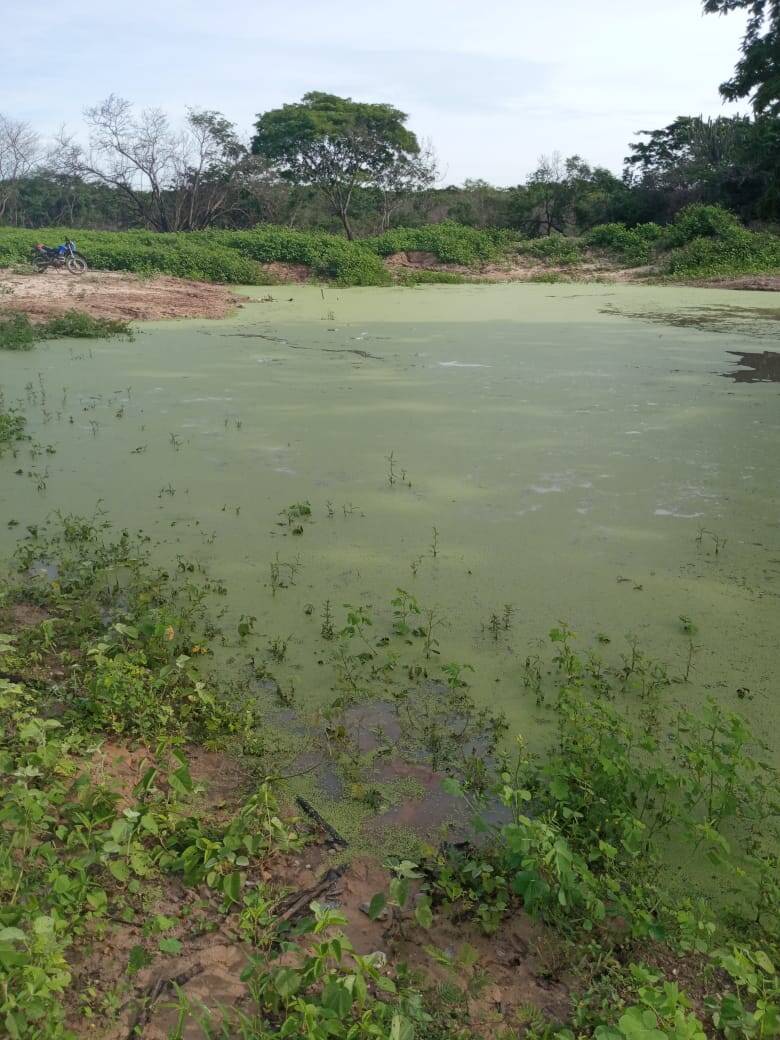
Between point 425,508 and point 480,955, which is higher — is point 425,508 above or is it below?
above

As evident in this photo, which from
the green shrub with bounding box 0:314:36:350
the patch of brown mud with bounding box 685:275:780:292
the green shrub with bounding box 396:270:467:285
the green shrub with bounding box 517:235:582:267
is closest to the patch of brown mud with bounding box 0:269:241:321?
the green shrub with bounding box 0:314:36:350

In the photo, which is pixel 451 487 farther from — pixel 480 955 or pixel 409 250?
pixel 409 250

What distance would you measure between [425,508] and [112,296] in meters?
7.61

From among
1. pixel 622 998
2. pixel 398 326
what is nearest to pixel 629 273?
pixel 398 326

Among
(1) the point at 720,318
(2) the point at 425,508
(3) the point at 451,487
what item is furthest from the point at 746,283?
(2) the point at 425,508

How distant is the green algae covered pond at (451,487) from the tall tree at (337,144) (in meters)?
11.7

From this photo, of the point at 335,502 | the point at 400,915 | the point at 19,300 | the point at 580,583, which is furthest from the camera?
the point at 19,300

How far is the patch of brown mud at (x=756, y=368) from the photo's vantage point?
5586 millimetres

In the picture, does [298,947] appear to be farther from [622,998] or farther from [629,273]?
[629,273]

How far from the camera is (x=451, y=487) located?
3469 mm

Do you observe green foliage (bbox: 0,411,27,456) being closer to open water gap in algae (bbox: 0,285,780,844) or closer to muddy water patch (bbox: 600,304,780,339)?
open water gap in algae (bbox: 0,285,780,844)

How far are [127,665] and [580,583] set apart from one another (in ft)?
4.67

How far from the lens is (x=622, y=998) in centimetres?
125

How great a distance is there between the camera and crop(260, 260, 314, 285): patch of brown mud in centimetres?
1355
